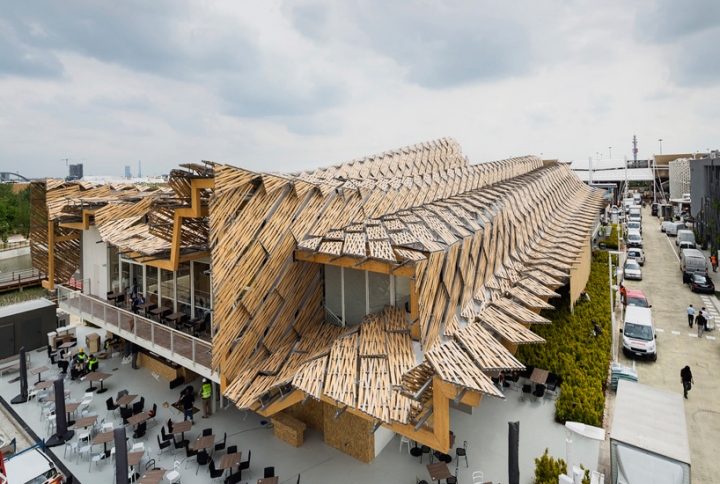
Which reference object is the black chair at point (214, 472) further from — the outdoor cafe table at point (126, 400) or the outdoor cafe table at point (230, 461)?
the outdoor cafe table at point (126, 400)

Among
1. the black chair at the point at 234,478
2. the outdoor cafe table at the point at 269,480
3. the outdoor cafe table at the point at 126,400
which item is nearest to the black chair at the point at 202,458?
the black chair at the point at 234,478

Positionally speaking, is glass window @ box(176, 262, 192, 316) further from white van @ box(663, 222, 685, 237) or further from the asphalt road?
white van @ box(663, 222, 685, 237)

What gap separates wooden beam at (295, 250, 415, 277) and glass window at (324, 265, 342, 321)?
1344mm

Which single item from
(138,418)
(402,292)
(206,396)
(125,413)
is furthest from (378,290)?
(125,413)

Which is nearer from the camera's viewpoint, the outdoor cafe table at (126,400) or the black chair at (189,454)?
the black chair at (189,454)

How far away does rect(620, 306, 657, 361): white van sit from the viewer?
52.6 ft

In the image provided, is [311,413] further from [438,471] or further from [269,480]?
[438,471]

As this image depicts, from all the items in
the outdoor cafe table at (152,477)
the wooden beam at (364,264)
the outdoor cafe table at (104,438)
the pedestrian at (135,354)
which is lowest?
the outdoor cafe table at (152,477)

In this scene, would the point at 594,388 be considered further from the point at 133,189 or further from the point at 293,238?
the point at 133,189

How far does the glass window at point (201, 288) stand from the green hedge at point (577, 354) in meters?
12.3

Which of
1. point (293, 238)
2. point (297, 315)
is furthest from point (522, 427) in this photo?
point (293, 238)

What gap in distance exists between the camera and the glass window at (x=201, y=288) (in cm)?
1452

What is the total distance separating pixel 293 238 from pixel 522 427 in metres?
9.15

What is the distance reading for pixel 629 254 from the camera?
3200cm
